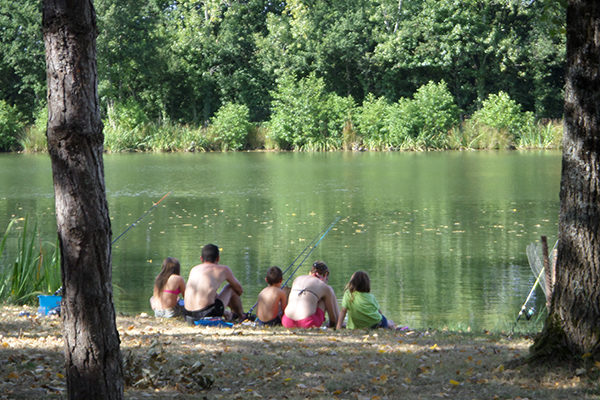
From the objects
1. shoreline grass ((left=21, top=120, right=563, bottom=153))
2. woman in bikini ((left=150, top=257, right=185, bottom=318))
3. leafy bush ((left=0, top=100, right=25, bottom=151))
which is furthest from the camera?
leafy bush ((left=0, top=100, right=25, bottom=151))

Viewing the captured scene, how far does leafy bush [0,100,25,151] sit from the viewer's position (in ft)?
142

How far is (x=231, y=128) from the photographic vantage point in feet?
143

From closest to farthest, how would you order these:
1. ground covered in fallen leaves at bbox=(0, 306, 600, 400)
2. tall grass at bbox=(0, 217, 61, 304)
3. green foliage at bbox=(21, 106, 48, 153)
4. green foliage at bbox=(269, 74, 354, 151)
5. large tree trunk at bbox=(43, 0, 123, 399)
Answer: large tree trunk at bbox=(43, 0, 123, 399) → ground covered in fallen leaves at bbox=(0, 306, 600, 400) → tall grass at bbox=(0, 217, 61, 304) → green foliage at bbox=(21, 106, 48, 153) → green foliage at bbox=(269, 74, 354, 151)

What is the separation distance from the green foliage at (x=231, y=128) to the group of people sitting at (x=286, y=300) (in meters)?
35.5

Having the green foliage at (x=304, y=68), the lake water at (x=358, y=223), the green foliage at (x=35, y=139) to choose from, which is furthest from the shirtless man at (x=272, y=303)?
the green foliage at (x=35, y=139)

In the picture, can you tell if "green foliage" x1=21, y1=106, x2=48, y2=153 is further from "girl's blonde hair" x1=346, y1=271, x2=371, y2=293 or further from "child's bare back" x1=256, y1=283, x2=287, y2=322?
"girl's blonde hair" x1=346, y1=271, x2=371, y2=293

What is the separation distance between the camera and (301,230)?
15219 mm

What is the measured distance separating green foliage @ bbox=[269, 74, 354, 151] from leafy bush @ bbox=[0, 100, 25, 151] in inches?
542

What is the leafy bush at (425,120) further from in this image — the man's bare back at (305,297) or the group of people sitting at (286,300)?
the man's bare back at (305,297)

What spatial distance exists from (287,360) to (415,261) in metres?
6.96

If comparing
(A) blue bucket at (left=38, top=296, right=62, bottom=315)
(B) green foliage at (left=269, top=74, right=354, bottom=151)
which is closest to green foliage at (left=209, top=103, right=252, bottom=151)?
(B) green foliage at (left=269, top=74, right=354, bottom=151)

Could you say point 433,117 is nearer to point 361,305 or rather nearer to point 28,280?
point 28,280

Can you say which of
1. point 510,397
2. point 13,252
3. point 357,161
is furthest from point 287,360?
point 357,161

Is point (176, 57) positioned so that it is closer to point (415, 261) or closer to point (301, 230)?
point (301, 230)
